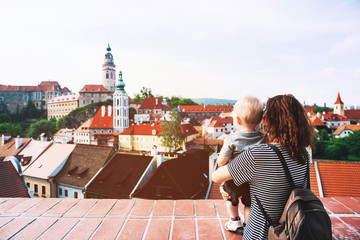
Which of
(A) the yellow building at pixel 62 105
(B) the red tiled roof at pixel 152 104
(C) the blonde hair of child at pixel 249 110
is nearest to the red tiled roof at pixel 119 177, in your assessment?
(C) the blonde hair of child at pixel 249 110

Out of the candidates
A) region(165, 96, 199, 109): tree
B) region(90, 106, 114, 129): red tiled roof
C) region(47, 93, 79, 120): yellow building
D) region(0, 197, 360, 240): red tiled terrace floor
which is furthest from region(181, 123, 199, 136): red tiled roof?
region(47, 93, 79, 120): yellow building

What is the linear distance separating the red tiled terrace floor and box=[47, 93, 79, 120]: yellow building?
64.4 metres

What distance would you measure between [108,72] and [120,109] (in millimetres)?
25966

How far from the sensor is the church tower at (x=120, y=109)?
1793 inches

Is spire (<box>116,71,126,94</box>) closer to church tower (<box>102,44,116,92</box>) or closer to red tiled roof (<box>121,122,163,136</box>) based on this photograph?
red tiled roof (<box>121,122,163,136</box>)

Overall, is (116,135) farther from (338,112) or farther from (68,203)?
(338,112)

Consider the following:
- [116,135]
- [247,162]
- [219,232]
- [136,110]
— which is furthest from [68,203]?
[136,110]

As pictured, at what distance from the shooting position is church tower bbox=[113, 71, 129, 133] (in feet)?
149

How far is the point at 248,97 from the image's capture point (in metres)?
1.47

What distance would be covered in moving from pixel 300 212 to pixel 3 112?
266ft

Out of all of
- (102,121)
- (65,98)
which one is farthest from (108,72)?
(102,121)

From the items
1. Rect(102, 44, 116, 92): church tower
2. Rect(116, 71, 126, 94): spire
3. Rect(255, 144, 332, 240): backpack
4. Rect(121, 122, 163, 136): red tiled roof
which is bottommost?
Rect(121, 122, 163, 136): red tiled roof

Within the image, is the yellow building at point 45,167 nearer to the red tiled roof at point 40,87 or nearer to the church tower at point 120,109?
the church tower at point 120,109

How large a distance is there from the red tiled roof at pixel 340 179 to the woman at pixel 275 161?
20.3ft
